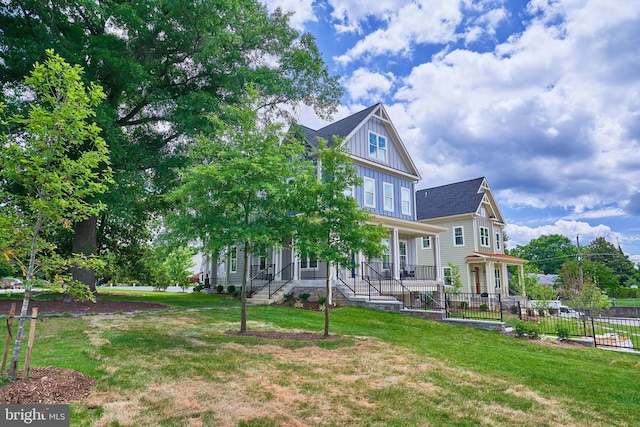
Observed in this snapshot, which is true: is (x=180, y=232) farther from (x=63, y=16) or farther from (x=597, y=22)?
(x=597, y=22)

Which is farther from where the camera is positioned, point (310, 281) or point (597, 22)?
point (310, 281)

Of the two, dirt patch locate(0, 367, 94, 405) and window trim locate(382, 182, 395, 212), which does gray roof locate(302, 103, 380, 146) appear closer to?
window trim locate(382, 182, 395, 212)

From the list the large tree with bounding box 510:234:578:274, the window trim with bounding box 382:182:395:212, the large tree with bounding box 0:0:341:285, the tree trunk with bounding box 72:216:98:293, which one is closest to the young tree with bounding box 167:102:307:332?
the large tree with bounding box 0:0:341:285

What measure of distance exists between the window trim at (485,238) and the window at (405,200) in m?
9.66

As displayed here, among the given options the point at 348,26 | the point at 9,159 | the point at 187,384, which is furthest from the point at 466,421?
the point at 348,26

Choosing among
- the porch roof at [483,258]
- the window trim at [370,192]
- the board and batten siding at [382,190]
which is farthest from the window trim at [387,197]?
the porch roof at [483,258]

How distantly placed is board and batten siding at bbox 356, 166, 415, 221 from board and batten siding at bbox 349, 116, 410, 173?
2.20 ft

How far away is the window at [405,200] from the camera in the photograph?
2244 centimetres

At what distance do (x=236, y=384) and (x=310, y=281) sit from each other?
11.8 meters

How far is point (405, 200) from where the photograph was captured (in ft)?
74.2

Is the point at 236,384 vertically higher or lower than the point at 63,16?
lower

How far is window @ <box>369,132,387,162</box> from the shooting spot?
21203 millimetres

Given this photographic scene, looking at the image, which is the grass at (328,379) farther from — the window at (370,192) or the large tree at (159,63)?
the window at (370,192)

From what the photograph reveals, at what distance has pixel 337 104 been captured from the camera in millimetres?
18984
